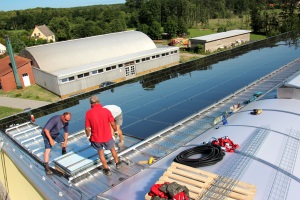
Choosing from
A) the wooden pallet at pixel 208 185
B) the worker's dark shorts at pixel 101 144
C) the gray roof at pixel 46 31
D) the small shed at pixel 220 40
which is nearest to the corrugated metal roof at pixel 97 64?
the small shed at pixel 220 40

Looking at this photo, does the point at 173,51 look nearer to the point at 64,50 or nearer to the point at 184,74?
the point at 64,50

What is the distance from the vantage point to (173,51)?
38.3 meters

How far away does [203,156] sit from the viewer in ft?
18.1

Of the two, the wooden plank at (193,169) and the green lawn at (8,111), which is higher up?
the wooden plank at (193,169)

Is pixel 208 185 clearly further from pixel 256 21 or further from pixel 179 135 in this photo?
pixel 256 21

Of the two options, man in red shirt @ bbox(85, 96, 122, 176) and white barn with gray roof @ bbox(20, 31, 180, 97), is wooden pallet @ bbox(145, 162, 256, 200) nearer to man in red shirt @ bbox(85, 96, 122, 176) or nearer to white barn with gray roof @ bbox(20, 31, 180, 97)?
man in red shirt @ bbox(85, 96, 122, 176)

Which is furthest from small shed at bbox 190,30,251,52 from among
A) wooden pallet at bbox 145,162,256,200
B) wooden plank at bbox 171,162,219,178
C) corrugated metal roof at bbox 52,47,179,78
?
wooden pallet at bbox 145,162,256,200

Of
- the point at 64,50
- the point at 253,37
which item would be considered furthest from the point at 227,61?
the point at 253,37

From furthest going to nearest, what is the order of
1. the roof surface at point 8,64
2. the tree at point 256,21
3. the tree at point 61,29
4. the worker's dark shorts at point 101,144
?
the tree at point 61,29 → the tree at point 256,21 → the roof surface at point 8,64 → the worker's dark shorts at point 101,144

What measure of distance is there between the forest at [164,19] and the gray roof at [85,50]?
2379cm

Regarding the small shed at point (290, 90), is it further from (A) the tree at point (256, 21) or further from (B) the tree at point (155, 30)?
(B) the tree at point (155, 30)

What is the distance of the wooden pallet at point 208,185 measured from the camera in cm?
404

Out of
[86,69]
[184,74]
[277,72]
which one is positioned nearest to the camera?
[277,72]

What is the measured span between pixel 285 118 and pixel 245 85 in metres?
6.54
